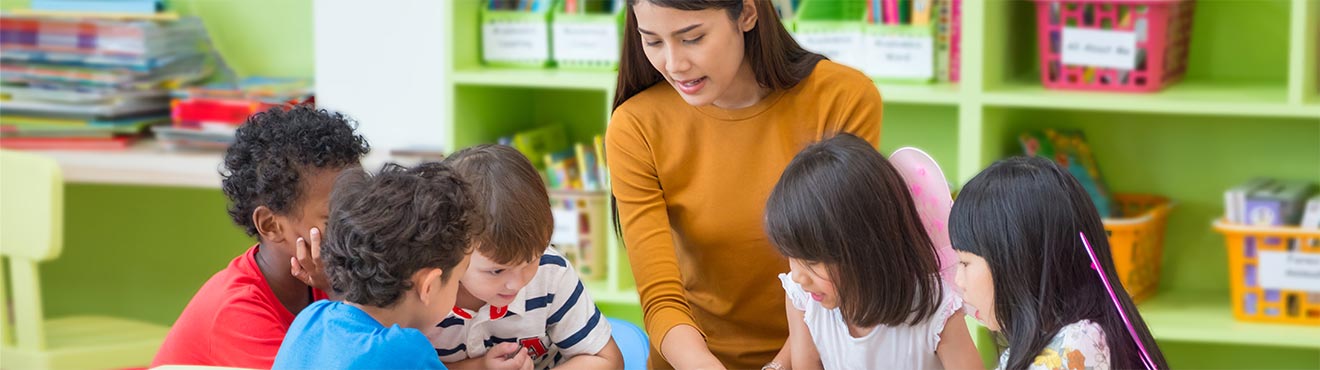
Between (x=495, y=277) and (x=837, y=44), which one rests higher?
(x=837, y=44)

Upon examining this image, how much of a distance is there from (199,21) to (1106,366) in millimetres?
2314

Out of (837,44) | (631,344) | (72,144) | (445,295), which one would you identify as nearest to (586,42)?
(837,44)

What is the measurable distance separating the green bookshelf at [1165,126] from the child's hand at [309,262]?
108cm

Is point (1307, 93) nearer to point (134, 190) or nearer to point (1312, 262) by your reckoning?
point (1312, 262)

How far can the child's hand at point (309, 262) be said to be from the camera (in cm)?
141

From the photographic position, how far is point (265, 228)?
4.86 feet

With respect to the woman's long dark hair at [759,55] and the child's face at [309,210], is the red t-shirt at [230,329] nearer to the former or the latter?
the child's face at [309,210]

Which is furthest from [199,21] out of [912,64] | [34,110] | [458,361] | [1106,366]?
[1106,366]

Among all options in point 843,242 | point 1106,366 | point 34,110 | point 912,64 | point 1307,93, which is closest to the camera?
point 1106,366

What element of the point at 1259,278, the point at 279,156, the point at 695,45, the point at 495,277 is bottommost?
the point at 1259,278

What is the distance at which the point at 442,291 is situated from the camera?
1310 millimetres

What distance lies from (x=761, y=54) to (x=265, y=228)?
22.8 inches

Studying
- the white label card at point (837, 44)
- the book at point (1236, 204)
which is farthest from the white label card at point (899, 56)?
the book at point (1236, 204)

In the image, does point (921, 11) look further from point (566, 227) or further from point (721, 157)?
point (721, 157)
